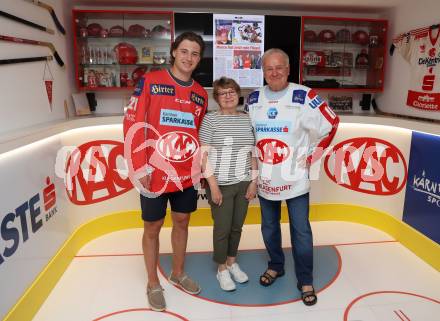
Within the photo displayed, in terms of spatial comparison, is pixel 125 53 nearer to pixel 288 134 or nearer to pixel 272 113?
pixel 272 113

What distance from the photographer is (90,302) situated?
7.14ft

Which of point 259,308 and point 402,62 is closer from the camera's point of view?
point 259,308

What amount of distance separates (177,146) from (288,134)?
66 cm

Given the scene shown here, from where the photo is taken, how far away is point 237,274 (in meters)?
2.37

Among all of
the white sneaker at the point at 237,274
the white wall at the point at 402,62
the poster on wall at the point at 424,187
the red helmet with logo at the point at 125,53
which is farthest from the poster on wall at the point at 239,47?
the white sneaker at the point at 237,274

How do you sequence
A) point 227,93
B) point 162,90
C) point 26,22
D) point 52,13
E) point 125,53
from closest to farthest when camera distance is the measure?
point 162,90 → point 227,93 → point 26,22 → point 52,13 → point 125,53

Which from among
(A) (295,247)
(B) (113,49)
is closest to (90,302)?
(A) (295,247)

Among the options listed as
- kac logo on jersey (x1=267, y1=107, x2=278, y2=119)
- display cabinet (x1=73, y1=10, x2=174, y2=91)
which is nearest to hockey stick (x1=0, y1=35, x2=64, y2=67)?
display cabinet (x1=73, y1=10, x2=174, y2=91)

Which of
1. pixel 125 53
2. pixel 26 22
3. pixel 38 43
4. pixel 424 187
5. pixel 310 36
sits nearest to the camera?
pixel 26 22

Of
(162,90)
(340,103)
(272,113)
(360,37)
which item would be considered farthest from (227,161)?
(360,37)

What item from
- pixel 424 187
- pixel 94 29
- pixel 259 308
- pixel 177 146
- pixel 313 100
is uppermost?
pixel 94 29

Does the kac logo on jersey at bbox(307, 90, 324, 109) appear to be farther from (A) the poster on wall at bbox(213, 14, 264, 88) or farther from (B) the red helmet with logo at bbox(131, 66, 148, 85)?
(B) the red helmet with logo at bbox(131, 66, 148, 85)

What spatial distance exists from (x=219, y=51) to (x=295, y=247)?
7.00 ft

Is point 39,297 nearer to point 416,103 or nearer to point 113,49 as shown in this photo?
point 113,49
